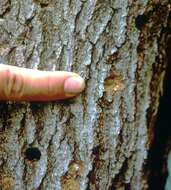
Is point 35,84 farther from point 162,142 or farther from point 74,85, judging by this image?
point 162,142

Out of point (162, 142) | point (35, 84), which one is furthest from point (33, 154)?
point (162, 142)

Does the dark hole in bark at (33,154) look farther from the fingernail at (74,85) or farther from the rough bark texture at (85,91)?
the fingernail at (74,85)

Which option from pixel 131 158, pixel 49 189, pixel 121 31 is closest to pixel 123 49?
pixel 121 31

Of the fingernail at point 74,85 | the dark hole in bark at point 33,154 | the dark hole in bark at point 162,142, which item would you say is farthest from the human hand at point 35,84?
the dark hole in bark at point 162,142

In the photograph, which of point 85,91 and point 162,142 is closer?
point 85,91

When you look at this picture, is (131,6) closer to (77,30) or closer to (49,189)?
(77,30)

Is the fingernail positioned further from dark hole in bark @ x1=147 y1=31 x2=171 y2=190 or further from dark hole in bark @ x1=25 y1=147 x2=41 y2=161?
dark hole in bark @ x1=147 y1=31 x2=171 y2=190
